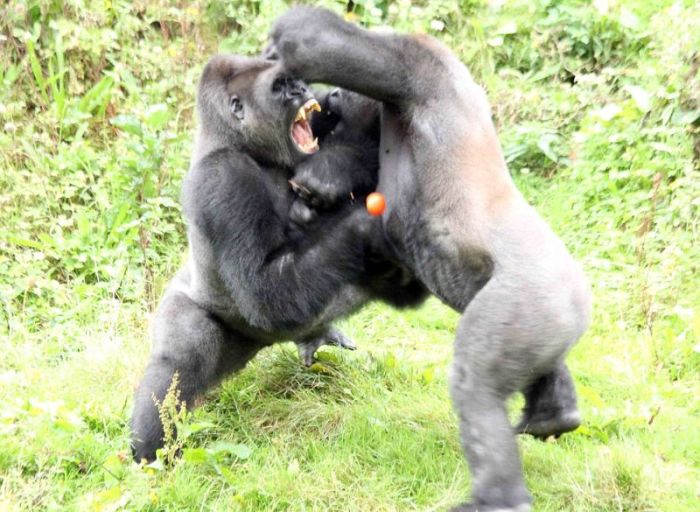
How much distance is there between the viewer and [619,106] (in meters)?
5.73

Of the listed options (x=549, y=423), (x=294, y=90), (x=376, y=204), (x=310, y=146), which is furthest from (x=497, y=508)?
(x=294, y=90)

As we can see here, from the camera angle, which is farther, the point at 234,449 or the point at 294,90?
the point at 294,90

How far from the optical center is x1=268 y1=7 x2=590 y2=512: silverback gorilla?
3.20 metres

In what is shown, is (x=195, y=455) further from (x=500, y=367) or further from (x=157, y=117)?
(x=157, y=117)

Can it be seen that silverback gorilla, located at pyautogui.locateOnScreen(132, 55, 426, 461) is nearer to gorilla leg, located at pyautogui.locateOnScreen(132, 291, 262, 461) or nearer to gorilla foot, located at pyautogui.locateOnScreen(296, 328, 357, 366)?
gorilla leg, located at pyautogui.locateOnScreen(132, 291, 262, 461)

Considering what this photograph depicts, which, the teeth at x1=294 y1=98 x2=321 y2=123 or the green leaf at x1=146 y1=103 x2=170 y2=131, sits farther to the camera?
the green leaf at x1=146 y1=103 x2=170 y2=131

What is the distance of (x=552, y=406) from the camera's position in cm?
363

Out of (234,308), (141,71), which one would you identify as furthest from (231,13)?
(234,308)

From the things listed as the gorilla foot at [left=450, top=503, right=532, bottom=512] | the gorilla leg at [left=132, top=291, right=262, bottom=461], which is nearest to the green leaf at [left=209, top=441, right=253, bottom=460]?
the gorilla leg at [left=132, top=291, right=262, bottom=461]

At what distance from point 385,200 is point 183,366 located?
103 centimetres

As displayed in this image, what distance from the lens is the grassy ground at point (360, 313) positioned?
144 inches

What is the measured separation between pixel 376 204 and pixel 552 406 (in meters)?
0.94

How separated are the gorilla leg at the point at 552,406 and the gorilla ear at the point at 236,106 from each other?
1.51m

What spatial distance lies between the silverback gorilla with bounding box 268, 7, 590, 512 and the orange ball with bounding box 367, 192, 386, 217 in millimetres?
36
